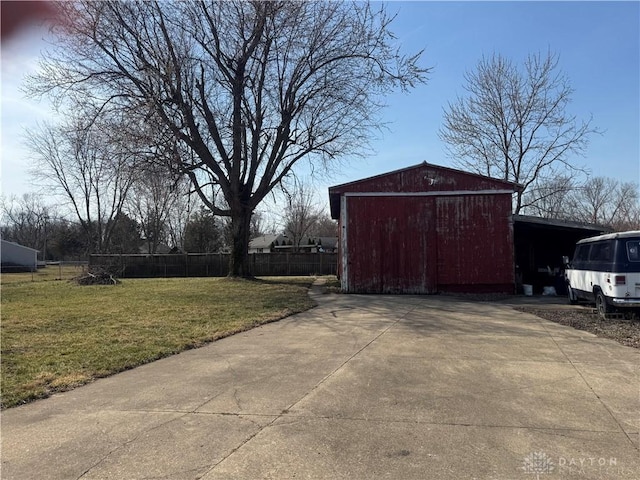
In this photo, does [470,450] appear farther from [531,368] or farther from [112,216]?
[112,216]

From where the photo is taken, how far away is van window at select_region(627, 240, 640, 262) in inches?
418

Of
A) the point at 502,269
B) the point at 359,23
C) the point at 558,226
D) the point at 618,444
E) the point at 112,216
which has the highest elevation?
the point at 359,23

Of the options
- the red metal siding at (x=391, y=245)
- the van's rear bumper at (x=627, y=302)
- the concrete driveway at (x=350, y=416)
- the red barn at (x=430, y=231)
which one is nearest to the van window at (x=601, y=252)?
the van's rear bumper at (x=627, y=302)

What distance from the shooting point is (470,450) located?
4105mm

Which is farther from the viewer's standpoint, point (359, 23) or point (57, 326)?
point (359, 23)

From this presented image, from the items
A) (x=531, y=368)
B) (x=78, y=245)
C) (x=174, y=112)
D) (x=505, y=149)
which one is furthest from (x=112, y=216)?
(x=531, y=368)

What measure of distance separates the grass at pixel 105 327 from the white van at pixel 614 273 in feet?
24.8

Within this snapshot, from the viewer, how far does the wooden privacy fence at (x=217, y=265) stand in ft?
117

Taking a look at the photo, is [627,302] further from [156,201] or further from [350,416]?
[156,201]

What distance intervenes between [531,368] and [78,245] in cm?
7741

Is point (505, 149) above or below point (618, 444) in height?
above

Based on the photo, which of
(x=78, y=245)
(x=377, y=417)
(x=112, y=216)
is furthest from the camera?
(x=78, y=245)

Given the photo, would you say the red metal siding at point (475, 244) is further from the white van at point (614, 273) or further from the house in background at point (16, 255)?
the house in background at point (16, 255)

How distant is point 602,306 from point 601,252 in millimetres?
1306
